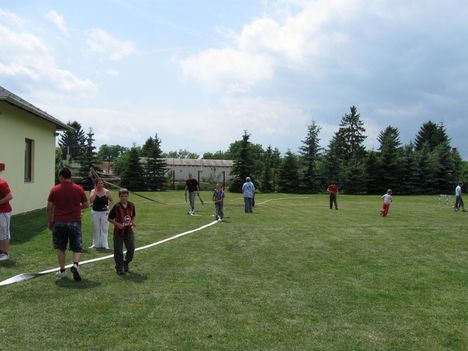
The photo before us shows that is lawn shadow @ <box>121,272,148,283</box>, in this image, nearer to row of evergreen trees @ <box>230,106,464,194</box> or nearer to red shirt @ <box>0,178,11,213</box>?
red shirt @ <box>0,178,11,213</box>

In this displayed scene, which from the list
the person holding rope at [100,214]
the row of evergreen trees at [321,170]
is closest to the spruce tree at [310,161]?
the row of evergreen trees at [321,170]

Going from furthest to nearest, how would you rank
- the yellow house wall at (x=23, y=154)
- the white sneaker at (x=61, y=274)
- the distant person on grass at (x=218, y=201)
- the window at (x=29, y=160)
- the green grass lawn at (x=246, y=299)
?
1. the window at (x=29, y=160)
2. the distant person on grass at (x=218, y=201)
3. the yellow house wall at (x=23, y=154)
4. the white sneaker at (x=61, y=274)
5. the green grass lawn at (x=246, y=299)

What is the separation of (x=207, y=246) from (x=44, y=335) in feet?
22.0

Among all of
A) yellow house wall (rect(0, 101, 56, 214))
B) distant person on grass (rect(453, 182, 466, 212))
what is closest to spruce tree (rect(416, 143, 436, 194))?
distant person on grass (rect(453, 182, 466, 212))

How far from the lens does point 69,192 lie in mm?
7934

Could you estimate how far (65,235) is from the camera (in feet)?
25.9

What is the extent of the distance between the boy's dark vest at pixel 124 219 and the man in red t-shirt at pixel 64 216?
0.75m

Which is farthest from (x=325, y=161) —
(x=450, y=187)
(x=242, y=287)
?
(x=242, y=287)

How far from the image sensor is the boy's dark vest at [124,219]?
27.9ft

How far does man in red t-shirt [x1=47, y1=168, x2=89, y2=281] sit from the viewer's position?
308 inches

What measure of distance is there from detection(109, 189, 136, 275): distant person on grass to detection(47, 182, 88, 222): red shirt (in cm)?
77

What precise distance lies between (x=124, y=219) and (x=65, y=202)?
3.62 feet

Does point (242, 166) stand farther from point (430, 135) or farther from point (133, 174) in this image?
point (430, 135)

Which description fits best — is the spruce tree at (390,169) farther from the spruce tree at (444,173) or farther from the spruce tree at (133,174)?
the spruce tree at (133,174)
